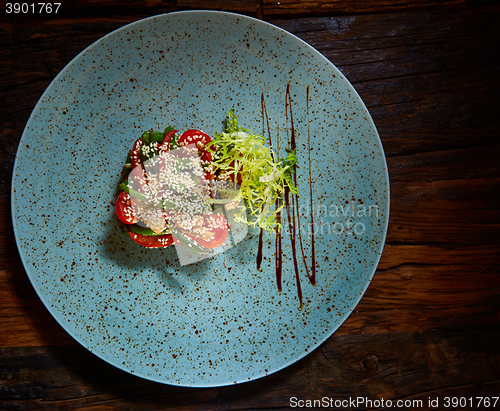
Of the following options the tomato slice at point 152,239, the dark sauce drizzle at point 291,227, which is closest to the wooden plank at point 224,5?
the dark sauce drizzle at point 291,227

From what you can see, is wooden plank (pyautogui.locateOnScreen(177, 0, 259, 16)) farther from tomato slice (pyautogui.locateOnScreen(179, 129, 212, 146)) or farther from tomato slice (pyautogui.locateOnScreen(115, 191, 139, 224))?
tomato slice (pyautogui.locateOnScreen(115, 191, 139, 224))

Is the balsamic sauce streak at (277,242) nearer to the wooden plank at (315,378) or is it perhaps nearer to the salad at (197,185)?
the salad at (197,185)

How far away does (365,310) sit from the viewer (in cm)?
203

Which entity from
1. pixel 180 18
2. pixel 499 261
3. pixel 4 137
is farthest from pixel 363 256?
pixel 4 137

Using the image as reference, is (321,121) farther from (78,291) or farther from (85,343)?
(85,343)

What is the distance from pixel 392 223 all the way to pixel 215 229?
1127 millimetres

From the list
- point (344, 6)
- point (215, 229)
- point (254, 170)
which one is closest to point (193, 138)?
point (254, 170)

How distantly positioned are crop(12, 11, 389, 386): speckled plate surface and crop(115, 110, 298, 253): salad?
0.39ft

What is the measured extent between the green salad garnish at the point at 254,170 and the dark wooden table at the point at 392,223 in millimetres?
688

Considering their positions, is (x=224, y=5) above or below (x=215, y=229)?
above

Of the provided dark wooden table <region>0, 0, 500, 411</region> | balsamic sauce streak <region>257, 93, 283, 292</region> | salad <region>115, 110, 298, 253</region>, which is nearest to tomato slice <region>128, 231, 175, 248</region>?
salad <region>115, 110, 298, 253</region>

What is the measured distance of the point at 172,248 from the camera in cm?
188

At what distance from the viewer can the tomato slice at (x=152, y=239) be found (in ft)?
5.82

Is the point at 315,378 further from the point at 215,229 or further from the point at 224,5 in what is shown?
the point at 224,5
